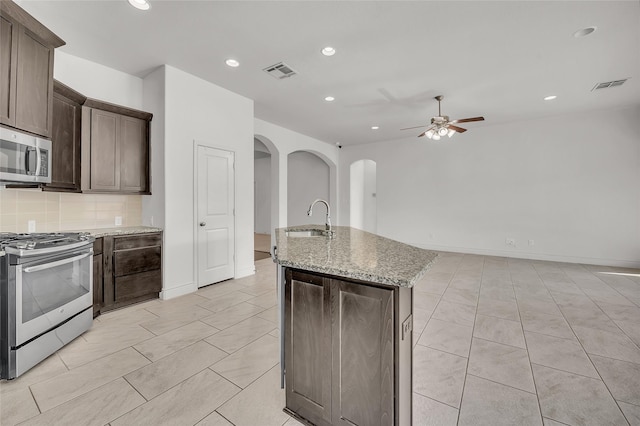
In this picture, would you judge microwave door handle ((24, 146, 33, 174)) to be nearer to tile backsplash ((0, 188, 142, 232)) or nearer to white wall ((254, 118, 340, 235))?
tile backsplash ((0, 188, 142, 232))

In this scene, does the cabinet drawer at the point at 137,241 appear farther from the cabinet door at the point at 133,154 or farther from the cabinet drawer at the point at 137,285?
the cabinet door at the point at 133,154

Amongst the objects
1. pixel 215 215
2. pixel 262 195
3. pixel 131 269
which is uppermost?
pixel 262 195

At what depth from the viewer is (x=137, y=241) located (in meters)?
3.29

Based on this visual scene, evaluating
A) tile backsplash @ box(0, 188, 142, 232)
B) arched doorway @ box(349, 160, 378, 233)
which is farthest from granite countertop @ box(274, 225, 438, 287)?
arched doorway @ box(349, 160, 378, 233)

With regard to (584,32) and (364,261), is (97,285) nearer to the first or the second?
(364,261)

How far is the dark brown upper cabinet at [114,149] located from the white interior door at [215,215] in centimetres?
70

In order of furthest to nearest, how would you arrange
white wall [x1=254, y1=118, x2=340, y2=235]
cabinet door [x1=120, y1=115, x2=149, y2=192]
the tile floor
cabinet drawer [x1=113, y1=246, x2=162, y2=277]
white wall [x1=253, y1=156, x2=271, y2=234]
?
white wall [x1=253, y1=156, x2=271, y2=234] < white wall [x1=254, y1=118, x2=340, y2=235] < cabinet door [x1=120, y1=115, x2=149, y2=192] < cabinet drawer [x1=113, y1=246, x2=162, y2=277] < the tile floor

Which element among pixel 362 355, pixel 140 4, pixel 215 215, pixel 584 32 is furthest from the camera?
pixel 215 215

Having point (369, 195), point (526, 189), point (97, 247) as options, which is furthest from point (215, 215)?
point (526, 189)

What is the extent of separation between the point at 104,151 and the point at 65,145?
379mm

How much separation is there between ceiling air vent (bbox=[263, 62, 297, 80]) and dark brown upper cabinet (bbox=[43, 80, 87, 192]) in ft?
7.04

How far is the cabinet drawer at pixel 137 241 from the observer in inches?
123

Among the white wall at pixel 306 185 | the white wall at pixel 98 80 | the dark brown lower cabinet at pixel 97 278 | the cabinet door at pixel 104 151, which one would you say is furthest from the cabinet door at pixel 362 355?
the white wall at pixel 306 185

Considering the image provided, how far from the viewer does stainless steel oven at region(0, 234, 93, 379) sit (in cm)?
191
